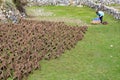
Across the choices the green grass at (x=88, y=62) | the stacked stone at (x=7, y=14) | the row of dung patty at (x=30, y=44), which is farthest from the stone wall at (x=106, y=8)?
the stacked stone at (x=7, y=14)

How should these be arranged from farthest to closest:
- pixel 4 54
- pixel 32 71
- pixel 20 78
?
pixel 4 54 → pixel 32 71 → pixel 20 78

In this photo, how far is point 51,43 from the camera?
2502cm

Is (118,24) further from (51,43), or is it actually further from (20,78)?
(20,78)

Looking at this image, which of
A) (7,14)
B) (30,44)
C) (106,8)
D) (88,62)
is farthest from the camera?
(106,8)

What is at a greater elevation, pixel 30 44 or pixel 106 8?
pixel 30 44

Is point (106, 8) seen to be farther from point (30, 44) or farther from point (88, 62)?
point (88, 62)

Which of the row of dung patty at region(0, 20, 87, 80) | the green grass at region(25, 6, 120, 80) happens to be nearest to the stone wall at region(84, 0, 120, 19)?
the row of dung patty at region(0, 20, 87, 80)

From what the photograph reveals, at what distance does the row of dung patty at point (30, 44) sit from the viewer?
19228mm

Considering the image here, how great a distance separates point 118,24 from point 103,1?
21.8 meters

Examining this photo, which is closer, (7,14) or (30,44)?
(30,44)

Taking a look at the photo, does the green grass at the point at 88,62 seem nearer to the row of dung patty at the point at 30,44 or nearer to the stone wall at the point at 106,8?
the row of dung patty at the point at 30,44

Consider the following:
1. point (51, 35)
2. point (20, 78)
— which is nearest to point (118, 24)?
point (51, 35)

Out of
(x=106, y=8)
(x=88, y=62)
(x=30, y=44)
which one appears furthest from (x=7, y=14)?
(x=106, y=8)

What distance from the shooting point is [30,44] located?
2412 centimetres
